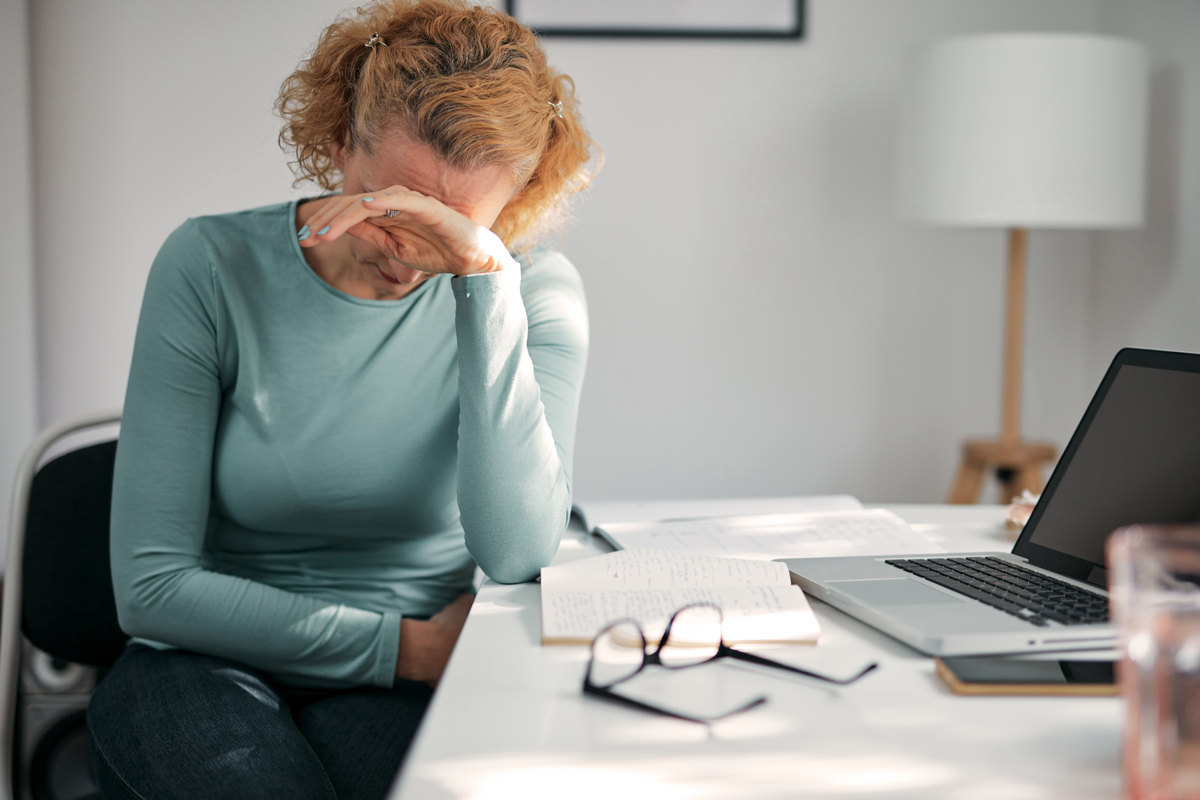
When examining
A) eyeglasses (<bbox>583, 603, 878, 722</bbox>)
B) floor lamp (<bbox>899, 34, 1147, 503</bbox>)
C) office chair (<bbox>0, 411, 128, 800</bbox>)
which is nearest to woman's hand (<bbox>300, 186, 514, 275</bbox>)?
eyeglasses (<bbox>583, 603, 878, 722</bbox>)

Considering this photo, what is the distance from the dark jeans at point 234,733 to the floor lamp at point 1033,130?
4.17 feet

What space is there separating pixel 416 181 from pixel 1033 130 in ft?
3.85

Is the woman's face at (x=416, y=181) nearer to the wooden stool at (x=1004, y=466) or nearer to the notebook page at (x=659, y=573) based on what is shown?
the notebook page at (x=659, y=573)

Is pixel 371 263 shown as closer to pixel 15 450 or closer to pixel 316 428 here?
pixel 316 428

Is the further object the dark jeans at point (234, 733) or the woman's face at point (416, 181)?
the woman's face at point (416, 181)

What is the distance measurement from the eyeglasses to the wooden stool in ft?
4.25

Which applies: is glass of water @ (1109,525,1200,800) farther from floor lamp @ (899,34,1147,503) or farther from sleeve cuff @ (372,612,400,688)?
floor lamp @ (899,34,1147,503)

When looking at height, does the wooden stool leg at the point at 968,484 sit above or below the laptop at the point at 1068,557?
below

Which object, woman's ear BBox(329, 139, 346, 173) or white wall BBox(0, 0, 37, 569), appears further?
white wall BBox(0, 0, 37, 569)

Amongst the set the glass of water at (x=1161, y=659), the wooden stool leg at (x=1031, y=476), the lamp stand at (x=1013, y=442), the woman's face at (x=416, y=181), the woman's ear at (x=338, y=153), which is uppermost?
the woman's ear at (x=338, y=153)

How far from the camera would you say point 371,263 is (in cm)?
101

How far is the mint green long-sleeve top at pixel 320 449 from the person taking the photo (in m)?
0.91

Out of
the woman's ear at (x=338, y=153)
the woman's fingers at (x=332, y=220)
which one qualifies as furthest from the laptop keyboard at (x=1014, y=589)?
the woman's ear at (x=338, y=153)

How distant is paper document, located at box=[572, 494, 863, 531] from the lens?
3.62 ft
